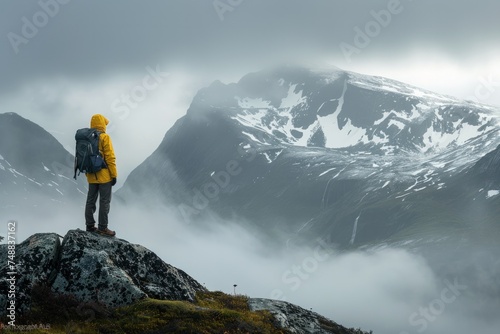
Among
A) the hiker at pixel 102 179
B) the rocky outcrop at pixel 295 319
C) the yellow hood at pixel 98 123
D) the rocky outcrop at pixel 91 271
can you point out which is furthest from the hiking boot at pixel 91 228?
the rocky outcrop at pixel 295 319

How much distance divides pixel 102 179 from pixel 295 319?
9771 mm

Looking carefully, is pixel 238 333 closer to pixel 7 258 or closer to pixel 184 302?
pixel 184 302

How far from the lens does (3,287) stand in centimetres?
2203

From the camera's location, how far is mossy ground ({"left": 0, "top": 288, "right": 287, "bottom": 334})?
2123cm

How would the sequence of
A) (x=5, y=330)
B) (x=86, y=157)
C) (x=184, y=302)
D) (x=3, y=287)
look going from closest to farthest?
(x=5, y=330) → (x=3, y=287) → (x=184, y=302) → (x=86, y=157)

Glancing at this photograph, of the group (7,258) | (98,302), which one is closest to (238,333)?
(98,302)

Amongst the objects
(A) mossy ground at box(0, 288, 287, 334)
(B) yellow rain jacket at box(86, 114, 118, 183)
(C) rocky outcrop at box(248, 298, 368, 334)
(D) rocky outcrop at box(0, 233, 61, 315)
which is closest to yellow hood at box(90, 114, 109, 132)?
(B) yellow rain jacket at box(86, 114, 118, 183)

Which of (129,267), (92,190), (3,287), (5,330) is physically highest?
(92,190)

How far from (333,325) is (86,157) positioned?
12421 mm

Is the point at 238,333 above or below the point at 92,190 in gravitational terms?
below

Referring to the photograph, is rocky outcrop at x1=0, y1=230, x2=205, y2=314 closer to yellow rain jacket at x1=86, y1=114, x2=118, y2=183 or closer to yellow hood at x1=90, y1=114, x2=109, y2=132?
yellow rain jacket at x1=86, y1=114, x2=118, y2=183

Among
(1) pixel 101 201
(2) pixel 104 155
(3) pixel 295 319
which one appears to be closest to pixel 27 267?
(1) pixel 101 201

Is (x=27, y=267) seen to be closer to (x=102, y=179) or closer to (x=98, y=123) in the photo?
(x=102, y=179)

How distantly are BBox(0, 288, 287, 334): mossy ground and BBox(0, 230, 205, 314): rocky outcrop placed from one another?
0.62m
